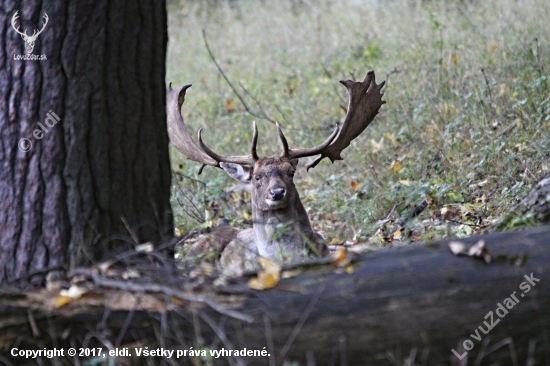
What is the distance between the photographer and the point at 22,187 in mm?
4441

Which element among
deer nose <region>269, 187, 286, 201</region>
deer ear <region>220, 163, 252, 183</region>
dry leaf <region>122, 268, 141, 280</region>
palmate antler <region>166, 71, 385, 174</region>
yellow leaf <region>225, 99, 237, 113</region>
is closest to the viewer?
dry leaf <region>122, 268, 141, 280</region>

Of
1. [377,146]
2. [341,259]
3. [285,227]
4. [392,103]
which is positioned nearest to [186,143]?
[285,227]

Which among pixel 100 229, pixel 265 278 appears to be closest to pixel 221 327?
pixel 265 278

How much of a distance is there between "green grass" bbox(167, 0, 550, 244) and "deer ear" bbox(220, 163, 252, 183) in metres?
0.64

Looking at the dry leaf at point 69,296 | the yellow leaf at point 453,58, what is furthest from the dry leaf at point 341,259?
the yellow leaf at point 453,58

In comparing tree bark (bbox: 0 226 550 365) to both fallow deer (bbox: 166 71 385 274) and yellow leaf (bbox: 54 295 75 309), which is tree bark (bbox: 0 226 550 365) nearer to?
yellow leaf (bbox: 54 295 75 309)

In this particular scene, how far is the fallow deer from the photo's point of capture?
7.27m

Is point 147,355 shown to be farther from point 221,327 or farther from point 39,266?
point 39,266

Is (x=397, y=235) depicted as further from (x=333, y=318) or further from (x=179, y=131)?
(x=333, y=318)

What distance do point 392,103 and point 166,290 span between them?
23.8ft

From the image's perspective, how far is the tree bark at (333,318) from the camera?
11.9ft

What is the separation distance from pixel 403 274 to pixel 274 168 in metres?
3.91

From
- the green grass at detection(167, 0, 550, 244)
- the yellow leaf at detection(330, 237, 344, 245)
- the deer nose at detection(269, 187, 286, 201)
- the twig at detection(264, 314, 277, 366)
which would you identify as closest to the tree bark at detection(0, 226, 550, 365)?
the twig at detection(264, 314, 277, 366)

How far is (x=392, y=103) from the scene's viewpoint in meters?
10.5
